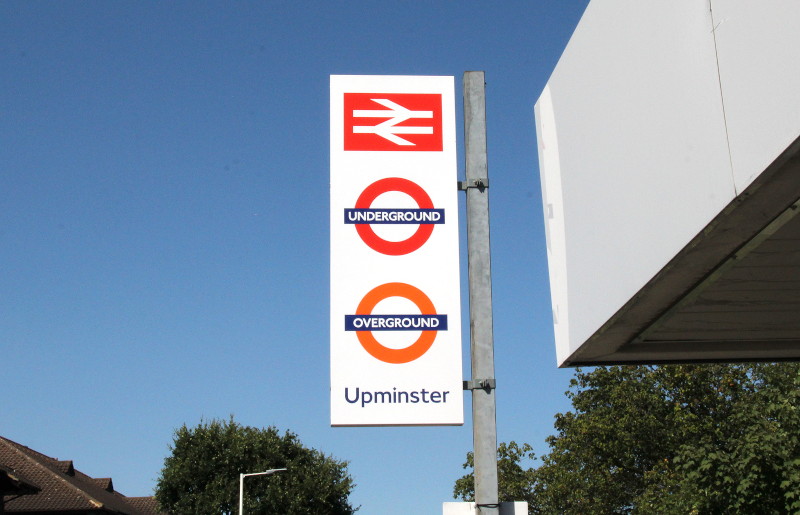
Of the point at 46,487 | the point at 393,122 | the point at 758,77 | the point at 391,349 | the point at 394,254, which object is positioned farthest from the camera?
the point at 46,487

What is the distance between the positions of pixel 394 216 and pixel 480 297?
0.91m

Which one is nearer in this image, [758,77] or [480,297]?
[758,77]

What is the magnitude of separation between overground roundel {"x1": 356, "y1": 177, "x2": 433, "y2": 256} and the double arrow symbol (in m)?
0.36

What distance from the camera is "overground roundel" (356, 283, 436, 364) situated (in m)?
6.24

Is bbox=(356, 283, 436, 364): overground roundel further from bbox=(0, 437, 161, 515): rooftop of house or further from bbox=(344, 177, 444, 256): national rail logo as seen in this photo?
bbox=(0, 437, 161, 515): rooftop of house

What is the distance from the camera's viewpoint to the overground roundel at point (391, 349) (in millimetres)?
6238

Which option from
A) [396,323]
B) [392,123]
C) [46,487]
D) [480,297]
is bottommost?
[396,323]

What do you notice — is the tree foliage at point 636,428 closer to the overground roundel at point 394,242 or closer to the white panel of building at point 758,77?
the overground roundel at point 394,242

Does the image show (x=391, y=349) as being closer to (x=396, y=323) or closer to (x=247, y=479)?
(x=396, y=323)

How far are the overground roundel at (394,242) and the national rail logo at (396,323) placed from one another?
279 millimetres

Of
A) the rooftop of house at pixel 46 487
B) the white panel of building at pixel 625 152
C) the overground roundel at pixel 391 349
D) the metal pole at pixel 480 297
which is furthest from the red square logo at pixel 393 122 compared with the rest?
the rooftop of house at pixel 46 487

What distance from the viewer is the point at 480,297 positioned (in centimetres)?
616

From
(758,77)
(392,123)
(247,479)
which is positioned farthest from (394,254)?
(247,479)

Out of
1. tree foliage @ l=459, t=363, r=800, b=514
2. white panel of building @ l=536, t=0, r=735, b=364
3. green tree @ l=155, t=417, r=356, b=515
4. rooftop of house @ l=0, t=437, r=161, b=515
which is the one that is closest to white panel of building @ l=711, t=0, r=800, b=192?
white panel of building @ l=536, t=0, r=735, b=364
